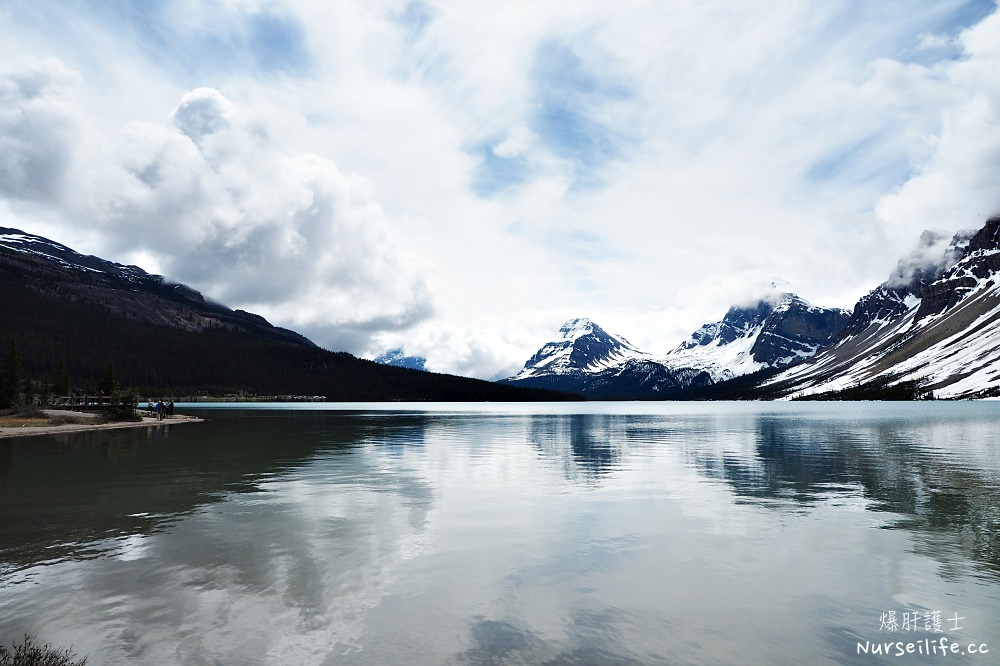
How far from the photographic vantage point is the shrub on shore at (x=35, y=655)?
43.2 ft

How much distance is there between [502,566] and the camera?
888 inches

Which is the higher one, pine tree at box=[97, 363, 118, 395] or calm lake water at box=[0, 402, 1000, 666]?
pine tree at box=[97, 363, 118, 395]

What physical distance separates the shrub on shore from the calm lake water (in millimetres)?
442

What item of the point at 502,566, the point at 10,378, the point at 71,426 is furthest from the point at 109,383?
the point at 502,566

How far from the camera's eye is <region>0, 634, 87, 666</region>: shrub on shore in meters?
13.2

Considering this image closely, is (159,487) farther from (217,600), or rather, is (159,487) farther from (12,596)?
(217,600)

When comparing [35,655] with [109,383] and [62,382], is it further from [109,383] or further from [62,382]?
[62,382]

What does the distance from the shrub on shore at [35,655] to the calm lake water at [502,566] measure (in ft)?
1.45

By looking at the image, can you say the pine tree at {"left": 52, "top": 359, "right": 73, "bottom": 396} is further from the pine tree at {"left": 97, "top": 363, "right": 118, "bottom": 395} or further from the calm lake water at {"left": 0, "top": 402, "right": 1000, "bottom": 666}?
the calm lake water at {"left": 0, "top": 402, "right": 1000, "bottom": 666}

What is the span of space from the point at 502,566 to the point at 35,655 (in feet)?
46.1

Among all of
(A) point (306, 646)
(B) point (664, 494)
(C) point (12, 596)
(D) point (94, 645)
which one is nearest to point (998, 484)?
(B) point (664, 494)

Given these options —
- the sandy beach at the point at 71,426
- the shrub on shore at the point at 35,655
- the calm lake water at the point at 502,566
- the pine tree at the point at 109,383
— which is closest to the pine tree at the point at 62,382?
the pine tree at the point at 109,383

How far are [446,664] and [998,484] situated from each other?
43447 millimetres

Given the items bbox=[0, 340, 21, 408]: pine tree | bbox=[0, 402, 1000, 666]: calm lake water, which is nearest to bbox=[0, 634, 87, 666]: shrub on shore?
bbox=[0, 402, 1000, 666]: calm lake water
